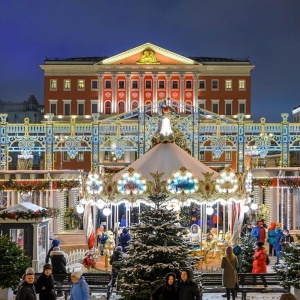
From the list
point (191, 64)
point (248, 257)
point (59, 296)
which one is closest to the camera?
point (59, 296)

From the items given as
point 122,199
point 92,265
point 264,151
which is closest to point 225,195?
point 122,199

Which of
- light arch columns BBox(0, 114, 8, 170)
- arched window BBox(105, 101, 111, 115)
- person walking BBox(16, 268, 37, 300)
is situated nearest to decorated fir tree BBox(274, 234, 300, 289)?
person walking BBox(16, 268, 37, 300)

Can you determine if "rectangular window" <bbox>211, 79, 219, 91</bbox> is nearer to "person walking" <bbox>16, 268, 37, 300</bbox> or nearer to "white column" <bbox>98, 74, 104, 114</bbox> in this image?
"white column" <bbox>98, 74, 104, 114</bbox>

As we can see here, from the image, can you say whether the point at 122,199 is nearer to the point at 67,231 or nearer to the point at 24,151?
the point at 67,231

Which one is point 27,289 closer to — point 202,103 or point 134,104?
point 134,104

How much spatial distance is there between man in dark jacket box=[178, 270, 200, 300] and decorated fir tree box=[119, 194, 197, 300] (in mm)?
1577

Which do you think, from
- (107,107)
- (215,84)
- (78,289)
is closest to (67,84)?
(107,107)

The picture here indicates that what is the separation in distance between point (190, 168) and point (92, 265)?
4270 mm

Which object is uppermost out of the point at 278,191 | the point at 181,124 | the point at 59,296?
the point at 181,124

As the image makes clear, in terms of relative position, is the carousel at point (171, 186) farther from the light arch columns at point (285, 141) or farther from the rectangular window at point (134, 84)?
the rectangular window at point (134, 84)

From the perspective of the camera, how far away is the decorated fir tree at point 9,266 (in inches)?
561

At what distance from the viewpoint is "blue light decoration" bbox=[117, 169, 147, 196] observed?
1998 centimetres

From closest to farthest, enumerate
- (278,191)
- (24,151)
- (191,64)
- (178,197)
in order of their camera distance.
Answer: (178,197)
(278,191)
(24,151)
(191,64)

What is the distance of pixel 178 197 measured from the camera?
796 inches
